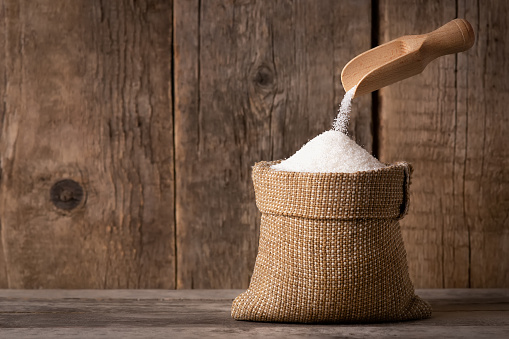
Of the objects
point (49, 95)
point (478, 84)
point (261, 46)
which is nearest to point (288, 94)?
point (261, 46)

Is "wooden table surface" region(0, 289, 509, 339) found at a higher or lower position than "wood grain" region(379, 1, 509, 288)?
lower

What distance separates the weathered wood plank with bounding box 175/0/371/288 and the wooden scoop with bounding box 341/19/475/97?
0.20m

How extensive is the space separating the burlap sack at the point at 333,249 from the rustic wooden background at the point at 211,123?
0.28 meters

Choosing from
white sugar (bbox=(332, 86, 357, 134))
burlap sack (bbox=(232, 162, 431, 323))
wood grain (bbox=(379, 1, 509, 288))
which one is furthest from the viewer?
wood grain (bbox=(379, 1, 509, 288))

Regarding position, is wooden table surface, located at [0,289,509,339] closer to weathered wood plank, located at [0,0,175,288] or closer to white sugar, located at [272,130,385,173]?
weathered wood plank, located at [0,0,175,288]

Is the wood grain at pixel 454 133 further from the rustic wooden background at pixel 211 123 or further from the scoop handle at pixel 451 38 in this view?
the scoop handle at pixel 451 38

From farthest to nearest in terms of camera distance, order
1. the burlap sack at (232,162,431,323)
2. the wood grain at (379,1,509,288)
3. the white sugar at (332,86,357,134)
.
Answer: the wood grain at (379,1,509,288) → the white sugar at (332,86,357,134) → the burlap sack at (232,162,431,323)

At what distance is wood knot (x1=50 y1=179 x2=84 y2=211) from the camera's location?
118 cm

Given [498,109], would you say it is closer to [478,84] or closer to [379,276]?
[478,84]

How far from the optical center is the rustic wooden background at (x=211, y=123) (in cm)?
115

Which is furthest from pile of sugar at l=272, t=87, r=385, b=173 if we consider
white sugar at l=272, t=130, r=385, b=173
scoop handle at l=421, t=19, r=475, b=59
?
scoop handle at l=421, t=19, r=475, b=59

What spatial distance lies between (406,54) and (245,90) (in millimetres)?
368

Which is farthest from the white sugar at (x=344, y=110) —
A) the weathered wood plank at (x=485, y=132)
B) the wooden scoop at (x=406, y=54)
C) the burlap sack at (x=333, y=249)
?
the weathered wood plank at (x=485, y=132)

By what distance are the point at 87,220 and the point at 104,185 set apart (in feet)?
0.27
